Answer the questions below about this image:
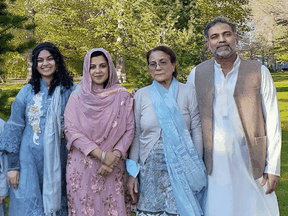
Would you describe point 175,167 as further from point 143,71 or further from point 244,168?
A: point 143,71

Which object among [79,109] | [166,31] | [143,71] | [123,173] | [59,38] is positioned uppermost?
[59,38]

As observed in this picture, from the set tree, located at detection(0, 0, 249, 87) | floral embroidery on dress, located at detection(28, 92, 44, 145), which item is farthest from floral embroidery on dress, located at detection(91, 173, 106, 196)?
tree, located at detection(0, 0, 249, 87)

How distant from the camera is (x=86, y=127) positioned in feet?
9.88

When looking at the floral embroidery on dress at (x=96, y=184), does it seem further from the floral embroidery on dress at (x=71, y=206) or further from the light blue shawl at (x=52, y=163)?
the light blue shawl at (x=52, y=163)

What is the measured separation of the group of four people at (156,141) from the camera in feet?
9.50

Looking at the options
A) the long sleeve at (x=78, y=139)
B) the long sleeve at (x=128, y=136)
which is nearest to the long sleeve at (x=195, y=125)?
the long sleeve at (x=128, y=136)

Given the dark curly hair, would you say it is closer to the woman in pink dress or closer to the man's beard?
the woman in pink dress

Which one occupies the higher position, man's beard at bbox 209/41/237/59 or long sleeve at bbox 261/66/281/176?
man's beard at bbox 209/41/237/59

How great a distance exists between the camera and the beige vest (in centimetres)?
288

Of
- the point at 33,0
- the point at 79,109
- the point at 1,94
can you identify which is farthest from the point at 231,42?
the point at 33,0

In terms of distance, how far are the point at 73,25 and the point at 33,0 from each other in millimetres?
3479

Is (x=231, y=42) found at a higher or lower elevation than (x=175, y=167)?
higher

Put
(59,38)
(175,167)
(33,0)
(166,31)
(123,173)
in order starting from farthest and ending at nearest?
1. (59,38)
2. (33,0)
3. (166,31)
4. (123,173)
5. (175,167)

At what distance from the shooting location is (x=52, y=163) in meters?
3.11
